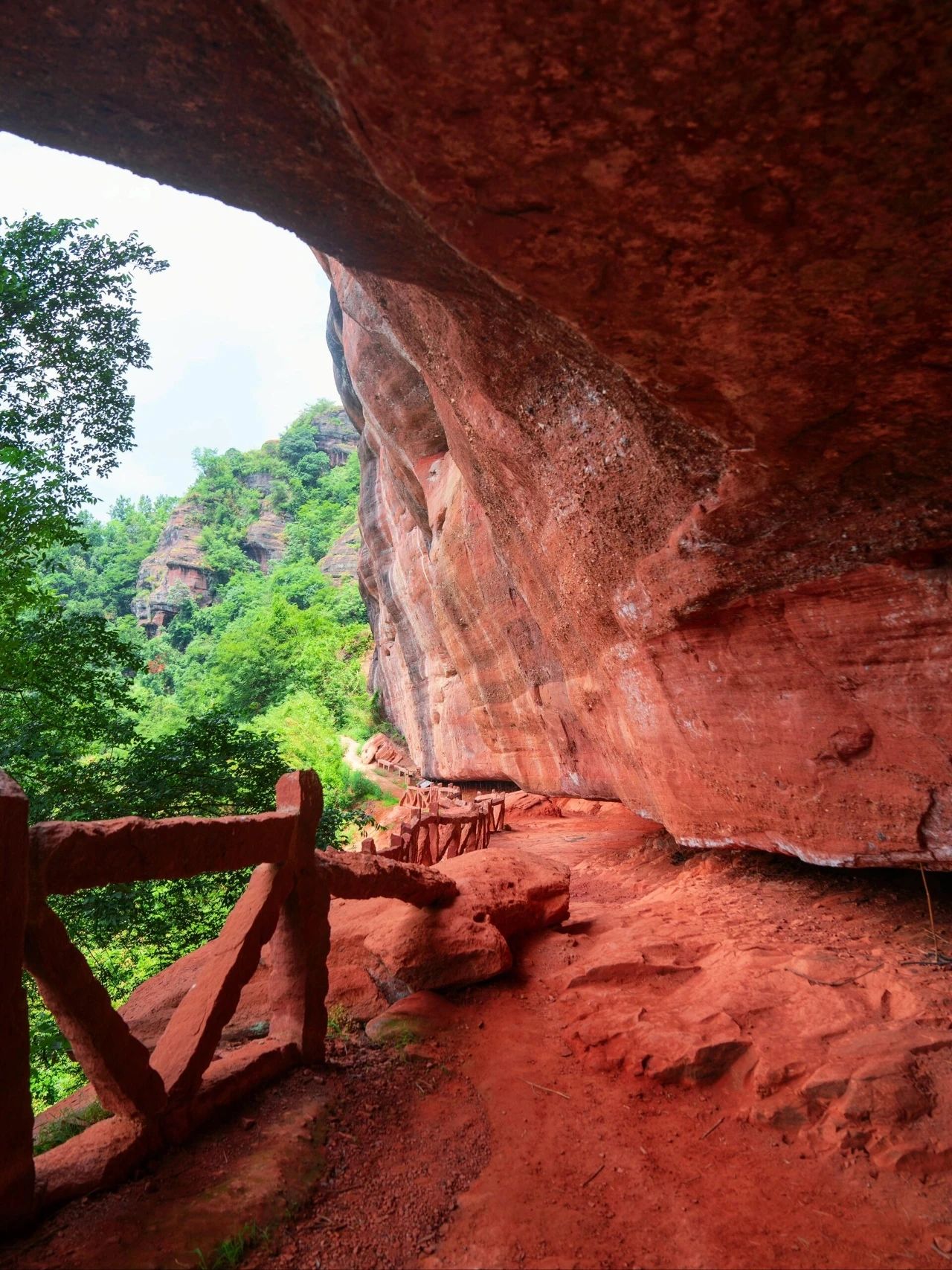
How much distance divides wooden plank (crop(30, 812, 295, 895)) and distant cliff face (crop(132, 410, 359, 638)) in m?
33.4

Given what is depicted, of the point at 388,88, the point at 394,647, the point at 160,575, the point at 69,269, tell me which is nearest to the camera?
the point at 388,88

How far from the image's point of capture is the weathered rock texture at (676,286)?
6.22ft

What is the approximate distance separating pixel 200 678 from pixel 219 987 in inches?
1179

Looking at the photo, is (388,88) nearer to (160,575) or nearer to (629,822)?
(629,822)

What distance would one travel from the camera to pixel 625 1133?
3.63 m

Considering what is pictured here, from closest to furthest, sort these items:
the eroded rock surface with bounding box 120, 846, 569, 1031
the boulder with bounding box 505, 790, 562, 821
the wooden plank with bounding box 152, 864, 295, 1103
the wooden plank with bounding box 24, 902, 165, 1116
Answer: the wooden plank with bounding box 24, 902, 165, 1116
the wooden plank with bounding box 152, 864, 295, 1103
the eroded rock surface with bounding box 120, 846, 569, 1031
the boulder with bounding box 505, 790, 562, 821

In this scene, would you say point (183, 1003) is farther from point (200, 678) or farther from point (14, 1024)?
point (200, 678)

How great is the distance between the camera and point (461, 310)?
460 cm

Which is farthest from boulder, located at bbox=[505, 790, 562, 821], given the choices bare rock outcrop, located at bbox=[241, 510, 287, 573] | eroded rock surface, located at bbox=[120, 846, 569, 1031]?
bare rock outcrop, located at bbox=[241, 510, 287, 573]

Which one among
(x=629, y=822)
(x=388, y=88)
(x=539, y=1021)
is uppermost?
(x=388, y=88)

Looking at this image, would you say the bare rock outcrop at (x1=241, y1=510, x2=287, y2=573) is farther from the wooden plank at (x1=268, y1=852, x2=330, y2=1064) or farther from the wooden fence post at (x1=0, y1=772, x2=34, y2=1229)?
the wooden fence post at (x1=0, y1=772, x2=34, y2=1229)

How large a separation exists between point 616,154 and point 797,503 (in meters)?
2.63

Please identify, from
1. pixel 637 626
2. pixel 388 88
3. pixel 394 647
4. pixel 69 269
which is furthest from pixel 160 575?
pixel 388 88

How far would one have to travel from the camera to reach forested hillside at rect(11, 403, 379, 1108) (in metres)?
7.02
